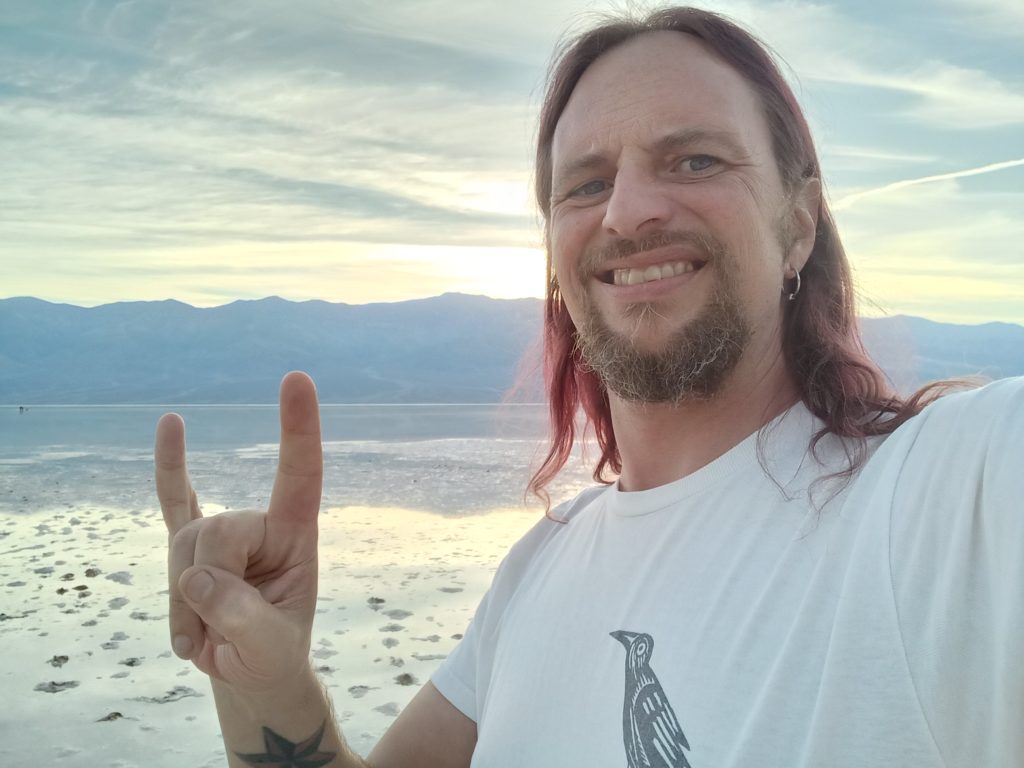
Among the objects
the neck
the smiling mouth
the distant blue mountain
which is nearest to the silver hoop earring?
the neck

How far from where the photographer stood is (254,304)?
173 m

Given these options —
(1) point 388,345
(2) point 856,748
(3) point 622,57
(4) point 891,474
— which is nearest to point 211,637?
(2) point 856,748

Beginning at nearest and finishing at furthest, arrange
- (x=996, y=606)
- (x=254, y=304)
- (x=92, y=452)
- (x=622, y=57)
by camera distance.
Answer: (x=996, y=606) < (x=622, y=57) < (x=92, y=452) < (x=254, y=304)

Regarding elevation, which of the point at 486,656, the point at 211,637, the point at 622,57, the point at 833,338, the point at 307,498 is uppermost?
the point at 622,57

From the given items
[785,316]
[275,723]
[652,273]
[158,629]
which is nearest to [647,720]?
[275,723]

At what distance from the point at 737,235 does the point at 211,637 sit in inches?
63.8

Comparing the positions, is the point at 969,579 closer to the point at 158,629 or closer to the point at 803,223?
the point at 803,223

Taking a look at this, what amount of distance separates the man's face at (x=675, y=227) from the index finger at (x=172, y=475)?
1113 millimetres

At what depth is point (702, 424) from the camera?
206 cm

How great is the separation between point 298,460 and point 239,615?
1.24 feet

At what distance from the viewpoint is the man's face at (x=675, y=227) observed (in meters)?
2.07

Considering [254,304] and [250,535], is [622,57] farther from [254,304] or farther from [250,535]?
[254,304]

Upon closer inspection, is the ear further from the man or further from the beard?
the beard

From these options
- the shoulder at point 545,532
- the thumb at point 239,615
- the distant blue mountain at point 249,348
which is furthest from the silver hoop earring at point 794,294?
the distant blue mountain at point 249,348
